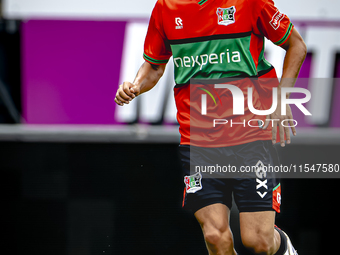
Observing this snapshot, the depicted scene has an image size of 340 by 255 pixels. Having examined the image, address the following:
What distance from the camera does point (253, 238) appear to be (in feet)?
6.81

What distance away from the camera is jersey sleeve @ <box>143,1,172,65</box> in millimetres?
2212

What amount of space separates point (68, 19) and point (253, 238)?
2774 mm

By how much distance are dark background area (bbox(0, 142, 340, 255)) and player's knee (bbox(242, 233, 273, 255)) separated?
85 cm

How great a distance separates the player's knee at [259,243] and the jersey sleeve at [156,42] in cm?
110

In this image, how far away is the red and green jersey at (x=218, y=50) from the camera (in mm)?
2031

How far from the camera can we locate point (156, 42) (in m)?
2.26

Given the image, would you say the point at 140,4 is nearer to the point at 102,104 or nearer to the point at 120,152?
the point at 102,104

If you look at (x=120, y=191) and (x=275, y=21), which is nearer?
(x=275, y=21)

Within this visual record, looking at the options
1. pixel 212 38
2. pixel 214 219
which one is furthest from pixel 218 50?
pixel 214 219

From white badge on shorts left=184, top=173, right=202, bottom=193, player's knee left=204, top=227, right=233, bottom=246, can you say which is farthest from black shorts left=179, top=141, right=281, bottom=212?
player's knee left=204, top=227, right=233, bottom=246

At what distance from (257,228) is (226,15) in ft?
3.70

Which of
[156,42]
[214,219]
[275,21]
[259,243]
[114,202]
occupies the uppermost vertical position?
[275,21]

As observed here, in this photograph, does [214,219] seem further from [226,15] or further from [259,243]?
[226,15]

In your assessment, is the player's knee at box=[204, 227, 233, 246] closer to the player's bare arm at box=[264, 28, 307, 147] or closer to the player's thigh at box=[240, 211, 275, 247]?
the player's thigh at box=[240, 211, 275, 247]
